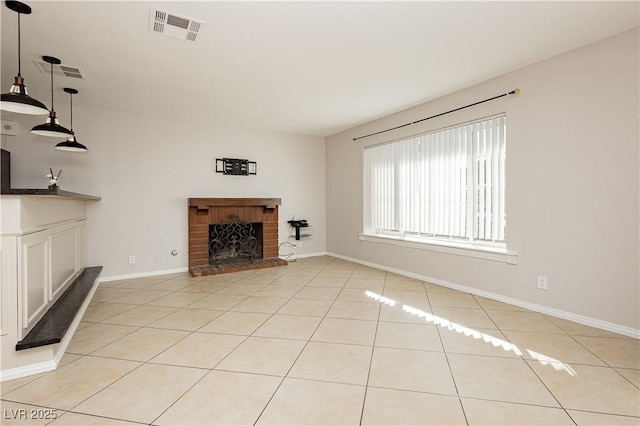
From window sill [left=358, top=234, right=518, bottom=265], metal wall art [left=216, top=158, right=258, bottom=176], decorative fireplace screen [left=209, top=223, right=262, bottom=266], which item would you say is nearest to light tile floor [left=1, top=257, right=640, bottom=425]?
window sill [left=358, top=234, right=518, bottom=265]

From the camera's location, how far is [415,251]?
4469mm

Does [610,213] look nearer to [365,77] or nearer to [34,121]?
[365,77]

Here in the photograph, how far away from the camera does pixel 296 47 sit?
107 inches

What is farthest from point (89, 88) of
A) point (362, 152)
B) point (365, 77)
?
point (362, 152)

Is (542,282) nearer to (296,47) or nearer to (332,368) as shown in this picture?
(332,368)

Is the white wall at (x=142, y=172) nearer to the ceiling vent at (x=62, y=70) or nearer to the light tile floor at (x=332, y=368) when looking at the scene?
the ceiling vent at (x=62, y=70)

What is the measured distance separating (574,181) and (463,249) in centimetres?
136

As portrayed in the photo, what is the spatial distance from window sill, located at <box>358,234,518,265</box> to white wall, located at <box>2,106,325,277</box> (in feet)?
8.63

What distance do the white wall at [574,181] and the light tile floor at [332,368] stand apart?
1.13 feet

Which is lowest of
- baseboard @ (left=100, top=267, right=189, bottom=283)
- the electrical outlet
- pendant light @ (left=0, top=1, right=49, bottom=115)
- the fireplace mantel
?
baseboard @ (left=100, top=267, right=189, bottom=283)

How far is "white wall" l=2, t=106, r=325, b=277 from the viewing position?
4168 millimetres

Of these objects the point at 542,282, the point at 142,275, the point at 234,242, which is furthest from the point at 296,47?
the point at 142,275

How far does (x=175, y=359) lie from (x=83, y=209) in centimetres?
316

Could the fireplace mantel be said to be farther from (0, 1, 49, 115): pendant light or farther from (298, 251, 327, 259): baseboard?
(0, 1, 49, 115): pendant light
